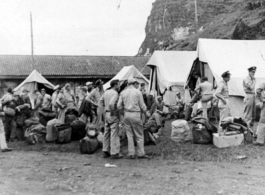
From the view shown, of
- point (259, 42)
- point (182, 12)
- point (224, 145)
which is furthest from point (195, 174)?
point (182, 12)

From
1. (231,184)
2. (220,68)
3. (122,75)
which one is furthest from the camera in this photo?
(122,75)

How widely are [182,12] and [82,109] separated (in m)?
76.8

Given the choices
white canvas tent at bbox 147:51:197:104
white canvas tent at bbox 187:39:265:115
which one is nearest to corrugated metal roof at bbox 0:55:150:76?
white canvas tent at bbox 147:51:197:104

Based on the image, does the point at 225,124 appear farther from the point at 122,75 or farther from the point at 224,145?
the point at 122,75

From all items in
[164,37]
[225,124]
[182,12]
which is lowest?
[225,124]

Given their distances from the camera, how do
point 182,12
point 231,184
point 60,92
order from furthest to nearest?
1. point 182,12
2. point 60,92
3. point 231,184

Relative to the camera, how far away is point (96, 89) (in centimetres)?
1000

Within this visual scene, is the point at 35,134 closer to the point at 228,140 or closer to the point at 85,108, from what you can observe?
the point at 85,108

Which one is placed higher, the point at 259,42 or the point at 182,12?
the point at 182,12

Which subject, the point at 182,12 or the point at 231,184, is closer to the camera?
the point at 231,184

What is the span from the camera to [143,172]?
587 centimetres

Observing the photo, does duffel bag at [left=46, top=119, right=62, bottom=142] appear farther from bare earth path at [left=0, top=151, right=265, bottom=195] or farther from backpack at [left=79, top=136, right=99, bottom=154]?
bare earth path at [left=0, top=151, right=265, bottom=195]

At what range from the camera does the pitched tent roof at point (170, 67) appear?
1573 centimetres

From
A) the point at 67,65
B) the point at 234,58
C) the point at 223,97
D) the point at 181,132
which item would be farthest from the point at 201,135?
the point at 67,65
